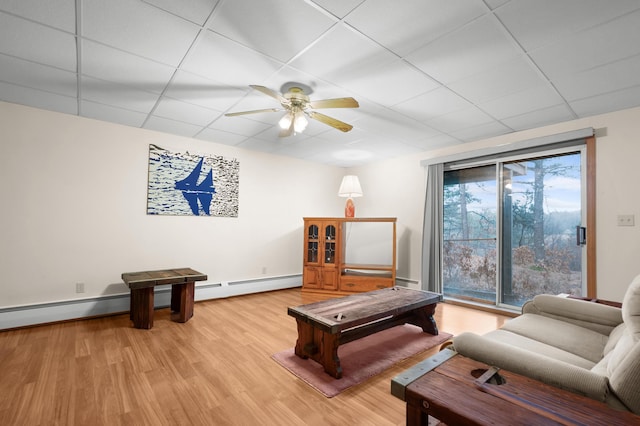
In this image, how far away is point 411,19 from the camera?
180 cm

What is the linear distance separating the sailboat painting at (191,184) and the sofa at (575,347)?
386cm

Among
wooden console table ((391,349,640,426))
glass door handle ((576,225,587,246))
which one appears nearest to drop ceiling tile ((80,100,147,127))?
wooden console table ((391,349,640,426))

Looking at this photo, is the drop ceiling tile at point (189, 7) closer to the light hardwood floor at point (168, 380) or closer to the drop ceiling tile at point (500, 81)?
the drop ceiling tile at point (500, 81)

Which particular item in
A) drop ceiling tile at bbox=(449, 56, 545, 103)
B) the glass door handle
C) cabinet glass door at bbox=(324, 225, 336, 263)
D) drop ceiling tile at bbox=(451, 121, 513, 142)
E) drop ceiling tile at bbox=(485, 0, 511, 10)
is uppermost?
drop ceiling tile at bbox=(485, 0, 511, 10)

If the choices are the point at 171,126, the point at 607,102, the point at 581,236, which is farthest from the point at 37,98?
the point at 581,236

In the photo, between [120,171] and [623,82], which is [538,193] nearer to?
[623,82]

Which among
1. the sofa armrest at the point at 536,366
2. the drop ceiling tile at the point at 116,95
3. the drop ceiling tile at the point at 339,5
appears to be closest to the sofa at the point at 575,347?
the sofa armrest at the point at 536,366

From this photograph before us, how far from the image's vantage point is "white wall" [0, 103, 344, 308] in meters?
3.18

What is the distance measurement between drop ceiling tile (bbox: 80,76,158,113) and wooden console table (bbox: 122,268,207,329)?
190 cm

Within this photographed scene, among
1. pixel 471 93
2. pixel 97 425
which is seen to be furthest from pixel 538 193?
pixel 97 425

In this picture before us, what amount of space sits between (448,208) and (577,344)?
9.99 ft

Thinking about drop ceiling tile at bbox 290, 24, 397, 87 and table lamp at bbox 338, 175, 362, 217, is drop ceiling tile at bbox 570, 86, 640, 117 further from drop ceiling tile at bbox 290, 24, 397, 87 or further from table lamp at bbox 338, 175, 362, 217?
table lamp at bbox 338, 175, 362, 217

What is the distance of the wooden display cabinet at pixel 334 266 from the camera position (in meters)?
4.63

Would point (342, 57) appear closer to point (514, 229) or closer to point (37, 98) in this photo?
point (37, 98)
